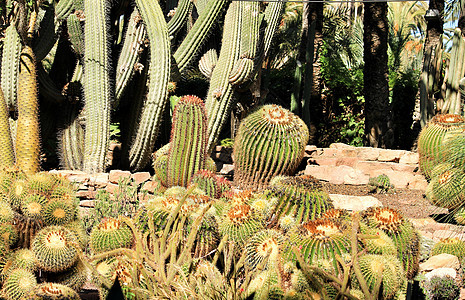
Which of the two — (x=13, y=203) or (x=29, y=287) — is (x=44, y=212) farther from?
(x=29, y=287)

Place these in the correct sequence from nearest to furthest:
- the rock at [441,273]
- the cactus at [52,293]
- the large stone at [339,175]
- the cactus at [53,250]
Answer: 1. the cactus at [52,293]
2. the cactus at [53,250]
3. the rock at [441,273]
4. the large stone at [339,175]

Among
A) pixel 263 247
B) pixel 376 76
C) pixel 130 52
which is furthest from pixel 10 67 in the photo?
pixel 376 76

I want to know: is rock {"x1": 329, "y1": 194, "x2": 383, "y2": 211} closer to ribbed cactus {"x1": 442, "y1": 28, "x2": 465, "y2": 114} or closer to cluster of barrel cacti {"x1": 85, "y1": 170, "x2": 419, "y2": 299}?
cluster of barrel cacti {"x1": 85, "y1": 170, "x2": 419, "y2": 299}

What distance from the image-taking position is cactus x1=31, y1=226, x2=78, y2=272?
4422mm

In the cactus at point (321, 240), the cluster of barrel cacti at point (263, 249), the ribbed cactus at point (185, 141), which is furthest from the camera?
the ribbed cactus at point (185, 141)

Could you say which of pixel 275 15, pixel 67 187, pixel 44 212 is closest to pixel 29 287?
pixel 44 212

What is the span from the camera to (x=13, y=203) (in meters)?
4.89

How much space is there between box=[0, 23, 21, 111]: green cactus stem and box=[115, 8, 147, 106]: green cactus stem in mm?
1529

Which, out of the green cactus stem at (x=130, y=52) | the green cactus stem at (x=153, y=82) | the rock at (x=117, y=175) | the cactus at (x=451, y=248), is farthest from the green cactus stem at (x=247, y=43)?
the cactus at (x=451, y=248)

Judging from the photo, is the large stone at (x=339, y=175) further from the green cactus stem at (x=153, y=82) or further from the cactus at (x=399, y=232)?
the cactus at (x=399, y=232)

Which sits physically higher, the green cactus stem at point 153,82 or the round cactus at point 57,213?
the green cactus stem at point 153,82

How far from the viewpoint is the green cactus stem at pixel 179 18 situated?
984 centimetres


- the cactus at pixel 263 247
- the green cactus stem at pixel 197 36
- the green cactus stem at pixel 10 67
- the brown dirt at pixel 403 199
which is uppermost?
the green cactus stem at pixel 197 36

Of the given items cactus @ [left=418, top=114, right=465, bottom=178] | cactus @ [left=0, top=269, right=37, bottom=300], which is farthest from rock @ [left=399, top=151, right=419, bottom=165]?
cactus @ [left=0, top=269, right=37, bottom=300]
